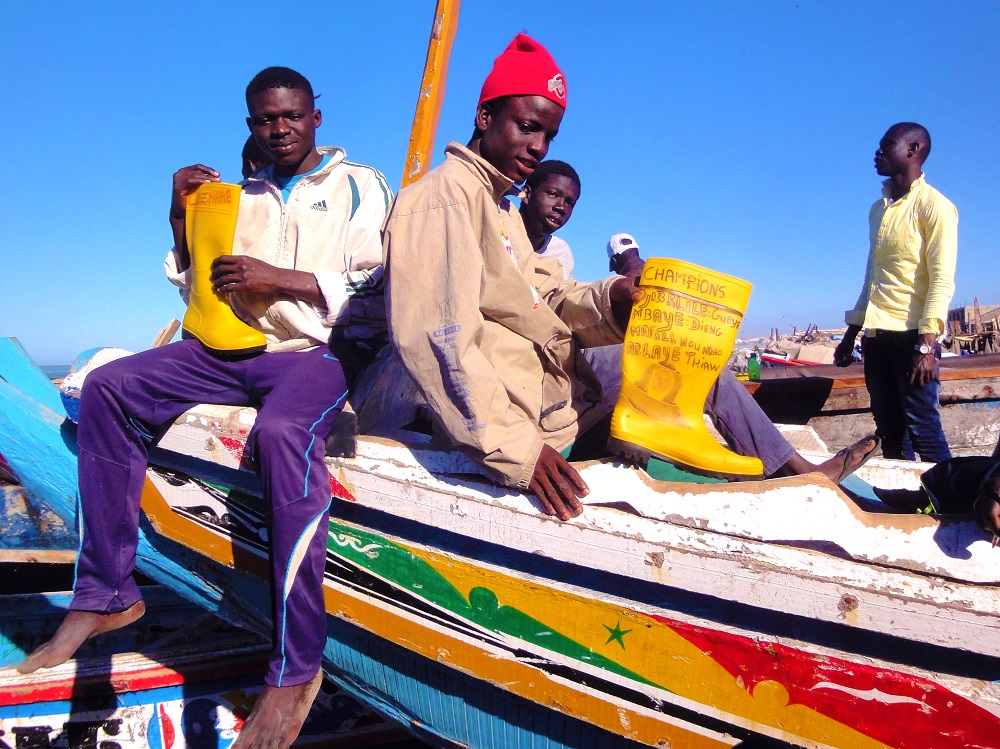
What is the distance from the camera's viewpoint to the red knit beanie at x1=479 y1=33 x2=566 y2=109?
76.5 inches

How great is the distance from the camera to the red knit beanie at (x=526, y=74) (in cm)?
194

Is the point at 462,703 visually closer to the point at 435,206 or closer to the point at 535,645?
the point at 535,645

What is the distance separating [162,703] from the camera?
8.87ft

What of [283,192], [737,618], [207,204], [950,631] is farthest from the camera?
[283,192]

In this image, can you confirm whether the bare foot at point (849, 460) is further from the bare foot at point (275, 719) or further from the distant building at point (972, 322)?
the distant building at point (972, 322)

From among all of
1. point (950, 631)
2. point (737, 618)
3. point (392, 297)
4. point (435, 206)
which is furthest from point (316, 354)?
point (950, 631)

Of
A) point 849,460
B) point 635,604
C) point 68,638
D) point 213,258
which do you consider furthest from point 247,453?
point 849,460

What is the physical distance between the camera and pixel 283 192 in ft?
7.88

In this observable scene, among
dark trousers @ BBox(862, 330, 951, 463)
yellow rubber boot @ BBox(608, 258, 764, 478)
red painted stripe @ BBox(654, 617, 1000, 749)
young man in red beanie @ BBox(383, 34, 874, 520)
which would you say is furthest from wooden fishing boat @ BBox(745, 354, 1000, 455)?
red painted stripe @ BBox(654, 617, 1000, 749)

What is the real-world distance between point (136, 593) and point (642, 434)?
5.35 ft

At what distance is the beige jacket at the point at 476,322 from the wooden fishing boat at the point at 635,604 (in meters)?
0.21

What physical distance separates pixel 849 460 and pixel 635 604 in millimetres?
894

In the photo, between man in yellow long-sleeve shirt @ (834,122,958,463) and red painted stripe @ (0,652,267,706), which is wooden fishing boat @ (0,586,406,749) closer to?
red painted stripe @ (0,652,267,706)

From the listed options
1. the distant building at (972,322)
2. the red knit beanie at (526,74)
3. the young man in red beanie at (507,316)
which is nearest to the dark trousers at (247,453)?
the young man in red beanie at (507,316)
